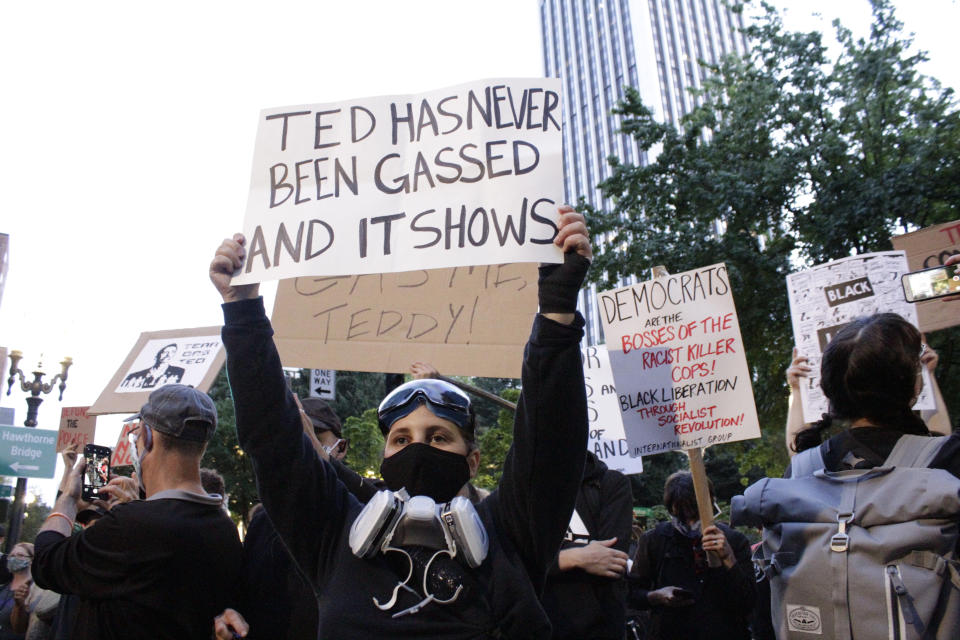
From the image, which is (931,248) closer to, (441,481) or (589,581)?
(589,581)

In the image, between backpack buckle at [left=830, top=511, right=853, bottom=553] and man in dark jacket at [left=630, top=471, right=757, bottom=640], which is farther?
man in dark jacket at [left=630, top=471, right=757, bottom=640]

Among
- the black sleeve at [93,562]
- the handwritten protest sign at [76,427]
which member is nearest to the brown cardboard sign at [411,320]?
the black sleeve at [93,562]

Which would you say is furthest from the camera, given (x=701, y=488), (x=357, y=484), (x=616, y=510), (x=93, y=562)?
(x=701, y=488)

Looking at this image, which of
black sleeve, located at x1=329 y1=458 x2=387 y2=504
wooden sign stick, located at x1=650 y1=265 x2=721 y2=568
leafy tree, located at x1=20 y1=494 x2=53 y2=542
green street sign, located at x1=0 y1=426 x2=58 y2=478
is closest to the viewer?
black sleeve, located at x1=329 y1=458 x2=387 y2=504

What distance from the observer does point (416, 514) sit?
174cm

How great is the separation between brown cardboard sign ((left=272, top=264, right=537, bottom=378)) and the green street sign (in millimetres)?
8678

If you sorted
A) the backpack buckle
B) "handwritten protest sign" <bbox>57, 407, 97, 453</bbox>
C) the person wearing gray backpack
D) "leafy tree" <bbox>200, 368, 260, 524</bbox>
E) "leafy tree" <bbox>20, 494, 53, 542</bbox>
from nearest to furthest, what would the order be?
the person wearing gray backpack < the backpack buckle < "handwritten protest sign" <bbox>57, 407, 97, 453</bbox> < "leafy tree" <bbox>200, 368, 260, 524</bbox> < "leafy tree" <bbox>20, 494, 53, 542</bbox>

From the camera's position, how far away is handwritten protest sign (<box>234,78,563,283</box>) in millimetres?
2230

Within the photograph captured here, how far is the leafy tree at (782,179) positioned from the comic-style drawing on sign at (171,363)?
34.5 feet

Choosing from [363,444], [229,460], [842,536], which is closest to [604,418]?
[842,536]

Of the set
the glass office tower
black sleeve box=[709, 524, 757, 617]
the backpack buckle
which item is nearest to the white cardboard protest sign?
black sleeve box=[709, 524, 757, 617]

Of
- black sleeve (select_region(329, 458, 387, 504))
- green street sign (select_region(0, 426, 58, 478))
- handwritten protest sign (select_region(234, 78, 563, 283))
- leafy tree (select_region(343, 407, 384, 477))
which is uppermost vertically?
leafy tree (select_region(343, 407, 384, 477))

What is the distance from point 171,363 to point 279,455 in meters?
3.95

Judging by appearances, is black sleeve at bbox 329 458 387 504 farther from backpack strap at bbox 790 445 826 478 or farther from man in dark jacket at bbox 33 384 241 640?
backpack strap at bbox 790 445 826 478
